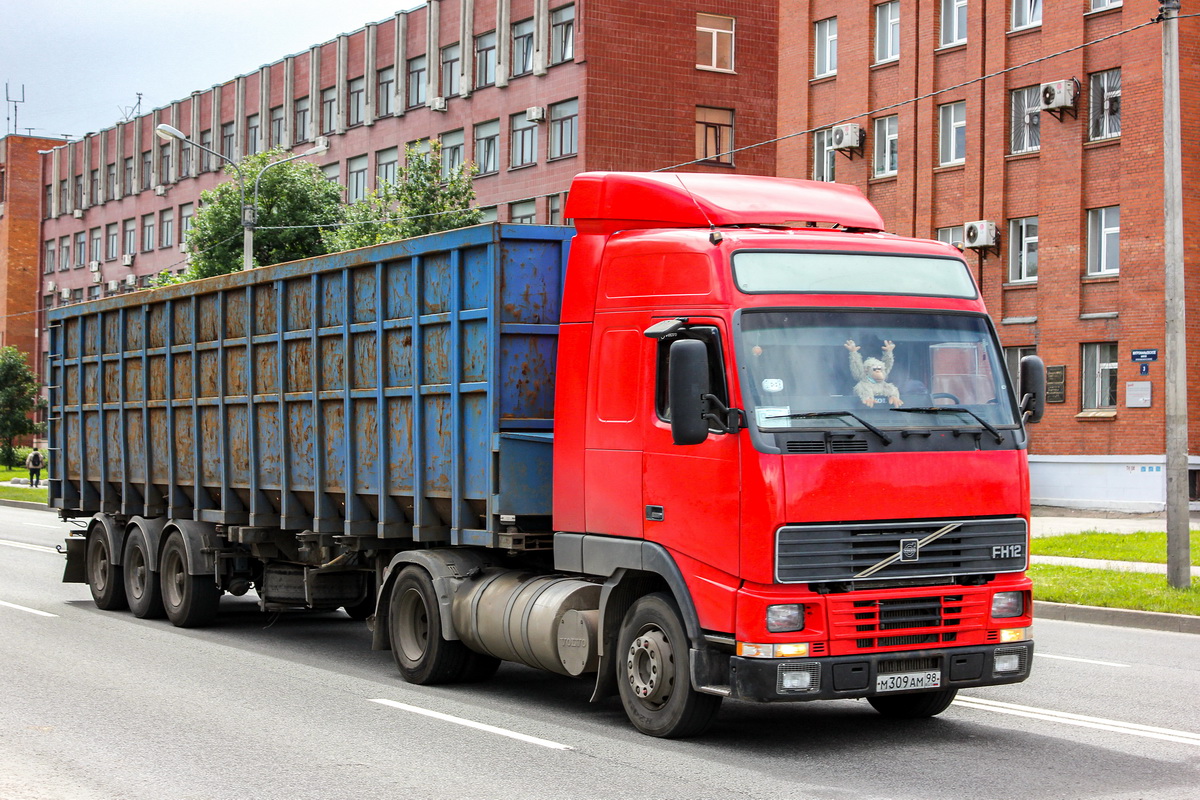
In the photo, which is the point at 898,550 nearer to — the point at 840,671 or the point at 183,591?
the point at 840,671

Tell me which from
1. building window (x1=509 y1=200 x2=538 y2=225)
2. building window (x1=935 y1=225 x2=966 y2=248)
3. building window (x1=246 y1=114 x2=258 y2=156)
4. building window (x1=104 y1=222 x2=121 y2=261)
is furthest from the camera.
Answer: building window (x1=104 y1=222 x2=121 y2=261)

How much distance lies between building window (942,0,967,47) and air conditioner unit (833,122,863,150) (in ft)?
10.2

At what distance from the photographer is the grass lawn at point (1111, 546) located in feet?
72.8

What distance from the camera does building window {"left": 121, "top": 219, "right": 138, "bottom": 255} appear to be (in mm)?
76312

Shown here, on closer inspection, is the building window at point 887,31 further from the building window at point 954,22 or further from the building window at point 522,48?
the building window at point 522,48

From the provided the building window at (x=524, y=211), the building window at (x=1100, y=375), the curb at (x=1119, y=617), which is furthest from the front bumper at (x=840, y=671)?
the building window at (x=524, y=211)

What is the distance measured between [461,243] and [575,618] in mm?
2814

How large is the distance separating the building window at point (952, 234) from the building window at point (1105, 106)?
420cm

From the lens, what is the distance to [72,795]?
7449 millimetres

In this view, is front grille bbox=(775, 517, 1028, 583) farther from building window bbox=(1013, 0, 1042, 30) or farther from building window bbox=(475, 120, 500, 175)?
building window bbox=(475, 120, 500, 175)

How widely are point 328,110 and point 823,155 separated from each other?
80.4 ft

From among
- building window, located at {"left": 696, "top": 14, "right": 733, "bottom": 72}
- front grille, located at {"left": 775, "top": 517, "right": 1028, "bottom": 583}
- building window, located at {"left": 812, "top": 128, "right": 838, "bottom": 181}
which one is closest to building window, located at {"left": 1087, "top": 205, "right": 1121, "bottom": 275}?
building window, located at {"left": 812, "top": 128, "right": 838, "bottom": 181}

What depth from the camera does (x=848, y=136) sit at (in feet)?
131

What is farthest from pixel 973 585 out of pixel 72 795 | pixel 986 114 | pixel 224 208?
pixel 224 208
